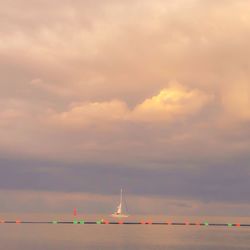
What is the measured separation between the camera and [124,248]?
6831 inches

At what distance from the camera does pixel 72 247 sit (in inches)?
6890

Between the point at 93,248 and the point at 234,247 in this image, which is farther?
the point at 234,247

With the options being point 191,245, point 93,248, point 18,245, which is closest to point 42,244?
point 18,245

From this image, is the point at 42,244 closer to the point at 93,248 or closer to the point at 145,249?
the point at 93,248

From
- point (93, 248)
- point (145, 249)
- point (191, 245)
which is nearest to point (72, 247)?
point (93, 248)

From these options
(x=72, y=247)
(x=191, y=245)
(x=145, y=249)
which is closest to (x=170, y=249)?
(x=145, y=249)

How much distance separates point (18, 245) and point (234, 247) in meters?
79.0

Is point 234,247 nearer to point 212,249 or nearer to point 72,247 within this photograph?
point 212,249

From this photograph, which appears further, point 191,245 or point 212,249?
point 191,245

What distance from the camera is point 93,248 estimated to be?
169250 millimetres

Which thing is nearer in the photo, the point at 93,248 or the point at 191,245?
the point at 93,248

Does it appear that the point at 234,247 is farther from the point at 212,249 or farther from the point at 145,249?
the point at 145,249

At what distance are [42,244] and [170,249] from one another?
48.7 m

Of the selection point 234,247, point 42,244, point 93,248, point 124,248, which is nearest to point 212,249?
point 234,247
